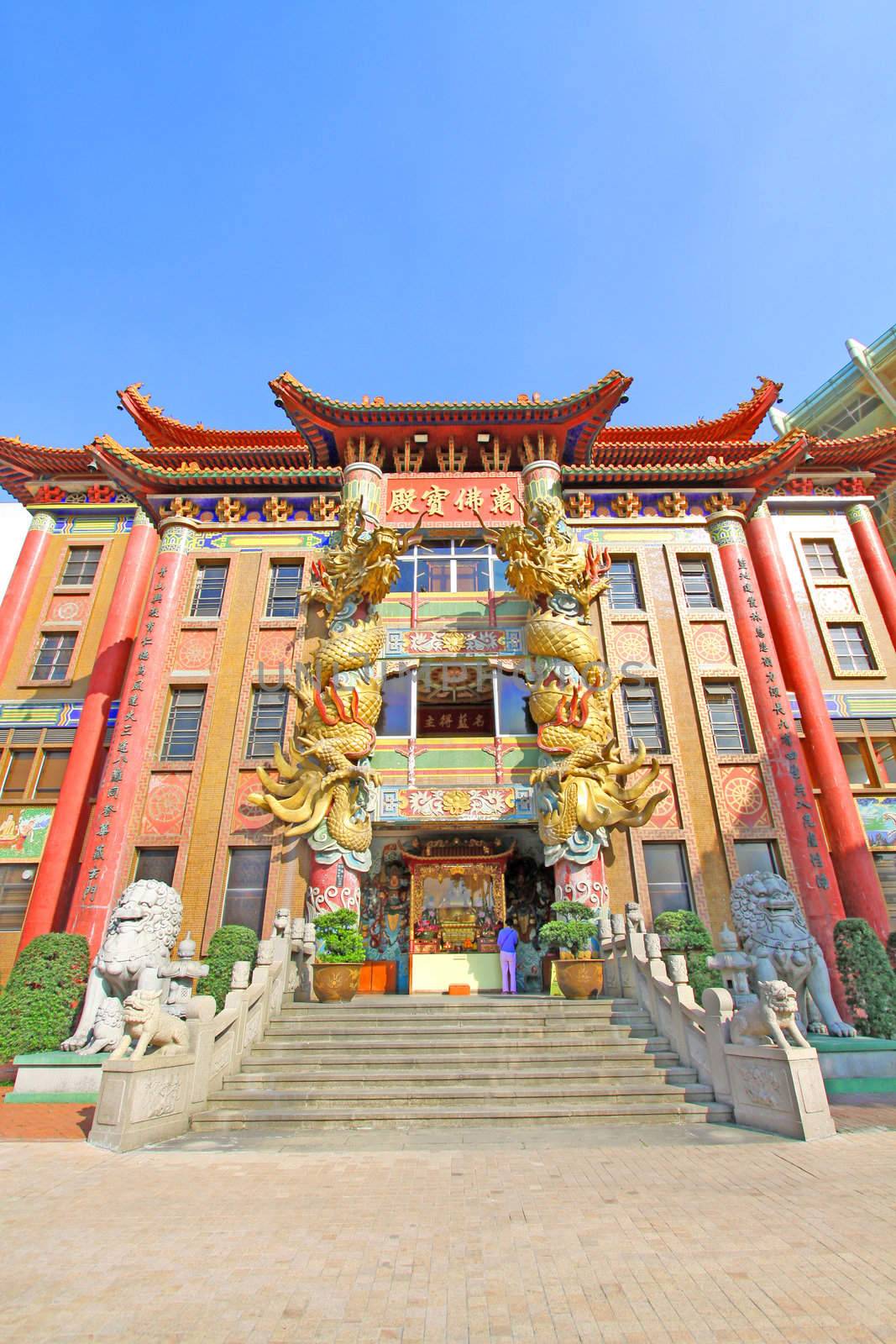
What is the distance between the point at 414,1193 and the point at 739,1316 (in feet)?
9.19

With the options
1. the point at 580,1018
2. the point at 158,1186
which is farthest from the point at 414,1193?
the point at 580,1018

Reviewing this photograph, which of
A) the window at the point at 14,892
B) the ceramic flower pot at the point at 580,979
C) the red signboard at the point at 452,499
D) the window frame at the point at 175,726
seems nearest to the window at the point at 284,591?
the window frame at the point at 175,726

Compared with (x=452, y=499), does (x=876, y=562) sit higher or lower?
lower

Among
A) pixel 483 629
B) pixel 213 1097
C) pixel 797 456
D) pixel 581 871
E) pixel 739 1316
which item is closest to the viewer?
pixel 739 1316

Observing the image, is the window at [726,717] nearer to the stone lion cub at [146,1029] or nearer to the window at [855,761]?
the window at [855,761]

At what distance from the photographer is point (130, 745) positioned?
15.4 m

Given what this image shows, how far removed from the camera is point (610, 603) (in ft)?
59.2

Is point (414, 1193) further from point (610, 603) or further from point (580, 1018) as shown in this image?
point (610, 603)

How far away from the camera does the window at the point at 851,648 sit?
58.3 feet

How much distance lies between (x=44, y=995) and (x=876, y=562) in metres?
23.1

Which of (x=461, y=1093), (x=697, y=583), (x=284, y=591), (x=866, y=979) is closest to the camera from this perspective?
(x=461, y=1093)

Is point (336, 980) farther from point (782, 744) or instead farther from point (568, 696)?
point (782, 744)

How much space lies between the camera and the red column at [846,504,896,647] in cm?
1847

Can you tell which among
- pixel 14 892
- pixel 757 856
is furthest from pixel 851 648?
pixel 14 892
